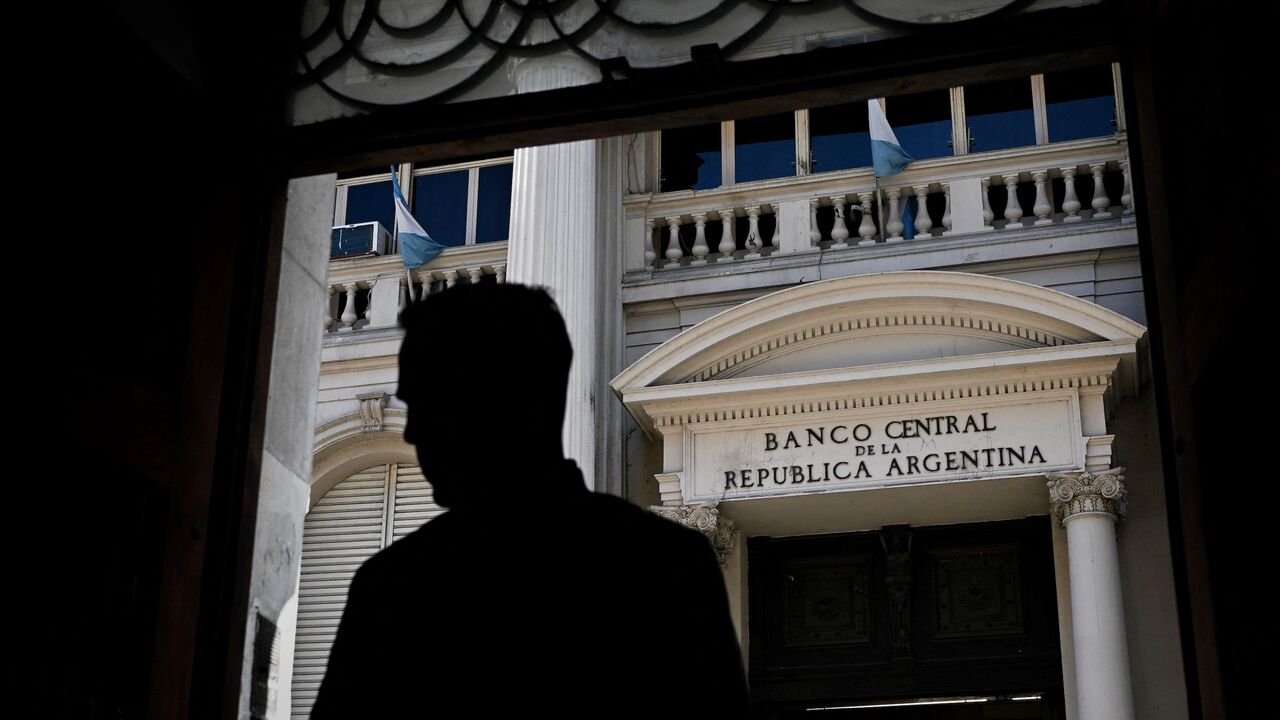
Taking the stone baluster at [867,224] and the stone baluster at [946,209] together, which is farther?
the stone baluster at [867,224]

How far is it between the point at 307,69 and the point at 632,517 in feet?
8.73

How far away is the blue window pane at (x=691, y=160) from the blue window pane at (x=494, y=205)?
1.48 metres

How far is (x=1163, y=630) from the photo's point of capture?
10.4 metres

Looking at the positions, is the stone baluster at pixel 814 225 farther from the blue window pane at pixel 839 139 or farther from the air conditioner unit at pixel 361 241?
the air conditioner unit at pixel 361 241

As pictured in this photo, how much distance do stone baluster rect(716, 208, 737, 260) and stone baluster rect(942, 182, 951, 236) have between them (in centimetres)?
168

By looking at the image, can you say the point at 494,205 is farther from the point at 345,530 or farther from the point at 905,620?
the point at 905,620

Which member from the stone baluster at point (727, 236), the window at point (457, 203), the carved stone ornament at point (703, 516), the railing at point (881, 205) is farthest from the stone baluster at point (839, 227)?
the window at point (457, 203)

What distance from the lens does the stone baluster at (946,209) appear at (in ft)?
39.8

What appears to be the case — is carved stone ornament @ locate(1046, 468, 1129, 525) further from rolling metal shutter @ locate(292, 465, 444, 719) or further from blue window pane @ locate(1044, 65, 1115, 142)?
rolling metal shutter @ locate(292, 465, 444, 719)

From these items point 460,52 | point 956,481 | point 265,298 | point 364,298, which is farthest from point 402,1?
point 364,298

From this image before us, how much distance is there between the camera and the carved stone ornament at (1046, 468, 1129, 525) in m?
10.3

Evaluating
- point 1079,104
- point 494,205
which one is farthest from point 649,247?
point 1079,104

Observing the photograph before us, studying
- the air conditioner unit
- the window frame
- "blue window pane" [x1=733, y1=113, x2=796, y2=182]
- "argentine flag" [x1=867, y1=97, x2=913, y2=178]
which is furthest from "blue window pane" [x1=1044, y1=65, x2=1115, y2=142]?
the air conditioner unit

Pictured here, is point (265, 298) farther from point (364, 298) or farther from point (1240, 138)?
Result: point (364, 298)
